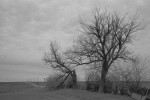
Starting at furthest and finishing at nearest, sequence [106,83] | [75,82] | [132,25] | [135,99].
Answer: [75,82] < [106,83] < [132,25] < [135,99]

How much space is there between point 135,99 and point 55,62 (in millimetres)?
16870

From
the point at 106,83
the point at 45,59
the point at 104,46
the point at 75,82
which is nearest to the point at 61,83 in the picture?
the point at 75,82

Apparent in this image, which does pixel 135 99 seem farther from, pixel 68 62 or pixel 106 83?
pixel 68 62

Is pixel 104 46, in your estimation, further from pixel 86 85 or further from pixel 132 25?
pixel 86 85

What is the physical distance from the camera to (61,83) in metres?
38.4

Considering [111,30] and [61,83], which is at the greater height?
[111,30]

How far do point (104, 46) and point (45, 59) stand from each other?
12020 mm

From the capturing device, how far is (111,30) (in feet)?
103

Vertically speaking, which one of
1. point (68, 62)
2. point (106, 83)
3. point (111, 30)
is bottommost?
point (106, 83)

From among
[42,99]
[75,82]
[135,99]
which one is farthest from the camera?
[75,82]

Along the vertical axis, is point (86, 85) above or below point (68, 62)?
below

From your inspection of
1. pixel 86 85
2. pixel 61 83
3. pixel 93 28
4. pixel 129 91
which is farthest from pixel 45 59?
pixel 129 91

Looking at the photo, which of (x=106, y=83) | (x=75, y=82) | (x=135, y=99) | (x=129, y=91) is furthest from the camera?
(x=75, y=82)

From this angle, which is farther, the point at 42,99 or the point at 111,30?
the point at 111,30
